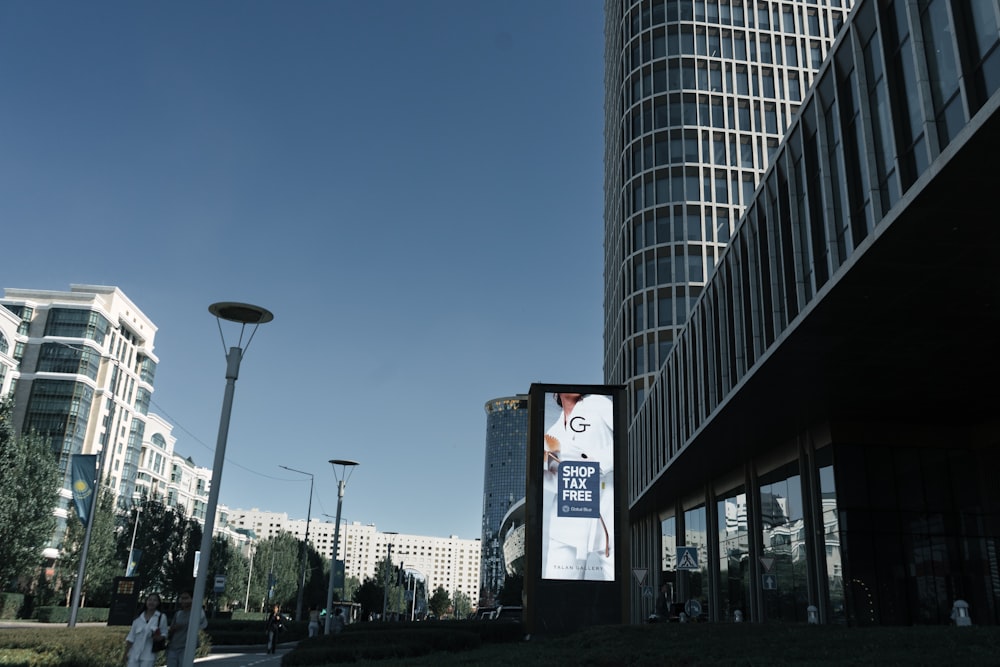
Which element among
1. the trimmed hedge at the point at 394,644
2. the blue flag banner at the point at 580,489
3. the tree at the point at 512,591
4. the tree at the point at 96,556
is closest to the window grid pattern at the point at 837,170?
the blue flag banner at the point at 580,489

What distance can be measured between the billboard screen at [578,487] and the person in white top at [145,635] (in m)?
17.9

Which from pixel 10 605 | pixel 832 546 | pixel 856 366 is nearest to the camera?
pixel 856 366

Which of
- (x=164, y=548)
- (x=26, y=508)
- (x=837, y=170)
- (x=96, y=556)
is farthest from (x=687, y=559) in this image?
(x=96, y=556)

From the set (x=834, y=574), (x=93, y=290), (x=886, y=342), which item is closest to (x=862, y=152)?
(x=886, y=342)

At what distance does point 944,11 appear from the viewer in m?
14.8

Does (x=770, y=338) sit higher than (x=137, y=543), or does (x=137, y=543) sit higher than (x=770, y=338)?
(x=770, y=338)

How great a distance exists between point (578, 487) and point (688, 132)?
41.1 m

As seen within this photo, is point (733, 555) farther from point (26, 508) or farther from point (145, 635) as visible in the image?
point (26, 508)

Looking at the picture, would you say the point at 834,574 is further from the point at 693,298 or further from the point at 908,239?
the point at 693,298

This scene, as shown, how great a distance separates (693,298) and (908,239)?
4475cm

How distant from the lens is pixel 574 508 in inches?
1135

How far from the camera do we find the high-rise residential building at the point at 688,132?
2381 inches

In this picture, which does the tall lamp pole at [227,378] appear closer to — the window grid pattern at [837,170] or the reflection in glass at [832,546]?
the window grid pattern at [837,170]

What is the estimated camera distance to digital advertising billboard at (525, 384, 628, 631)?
27531mm
